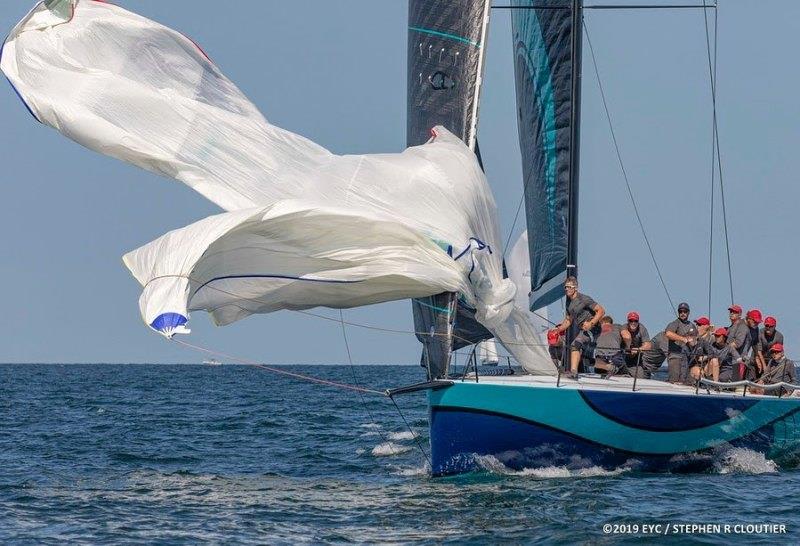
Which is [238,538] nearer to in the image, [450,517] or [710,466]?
[450,517]

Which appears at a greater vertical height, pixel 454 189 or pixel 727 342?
pixel 454 189

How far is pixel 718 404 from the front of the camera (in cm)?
1394

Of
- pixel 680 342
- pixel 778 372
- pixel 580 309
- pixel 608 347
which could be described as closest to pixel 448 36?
pixel 580 309

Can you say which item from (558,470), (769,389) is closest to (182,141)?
(558,470)

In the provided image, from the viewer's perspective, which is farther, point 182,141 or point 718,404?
point 718,404

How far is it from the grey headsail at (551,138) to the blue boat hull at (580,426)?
2.87 m

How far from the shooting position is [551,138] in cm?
1683

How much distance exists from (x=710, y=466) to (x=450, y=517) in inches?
168

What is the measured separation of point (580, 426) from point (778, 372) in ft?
9.86

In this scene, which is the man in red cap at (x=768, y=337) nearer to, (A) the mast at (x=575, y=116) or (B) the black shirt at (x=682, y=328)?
(B) the black shirt at (x=682, y=328)

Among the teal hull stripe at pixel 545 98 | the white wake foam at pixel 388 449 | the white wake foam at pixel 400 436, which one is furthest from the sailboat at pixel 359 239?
the white wake foam at pixel 400 436

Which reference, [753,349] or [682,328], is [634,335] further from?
[753,349]

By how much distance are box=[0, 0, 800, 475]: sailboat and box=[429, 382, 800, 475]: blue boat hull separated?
0.02m

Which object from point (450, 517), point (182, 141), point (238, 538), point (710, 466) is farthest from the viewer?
point (710, 466)
